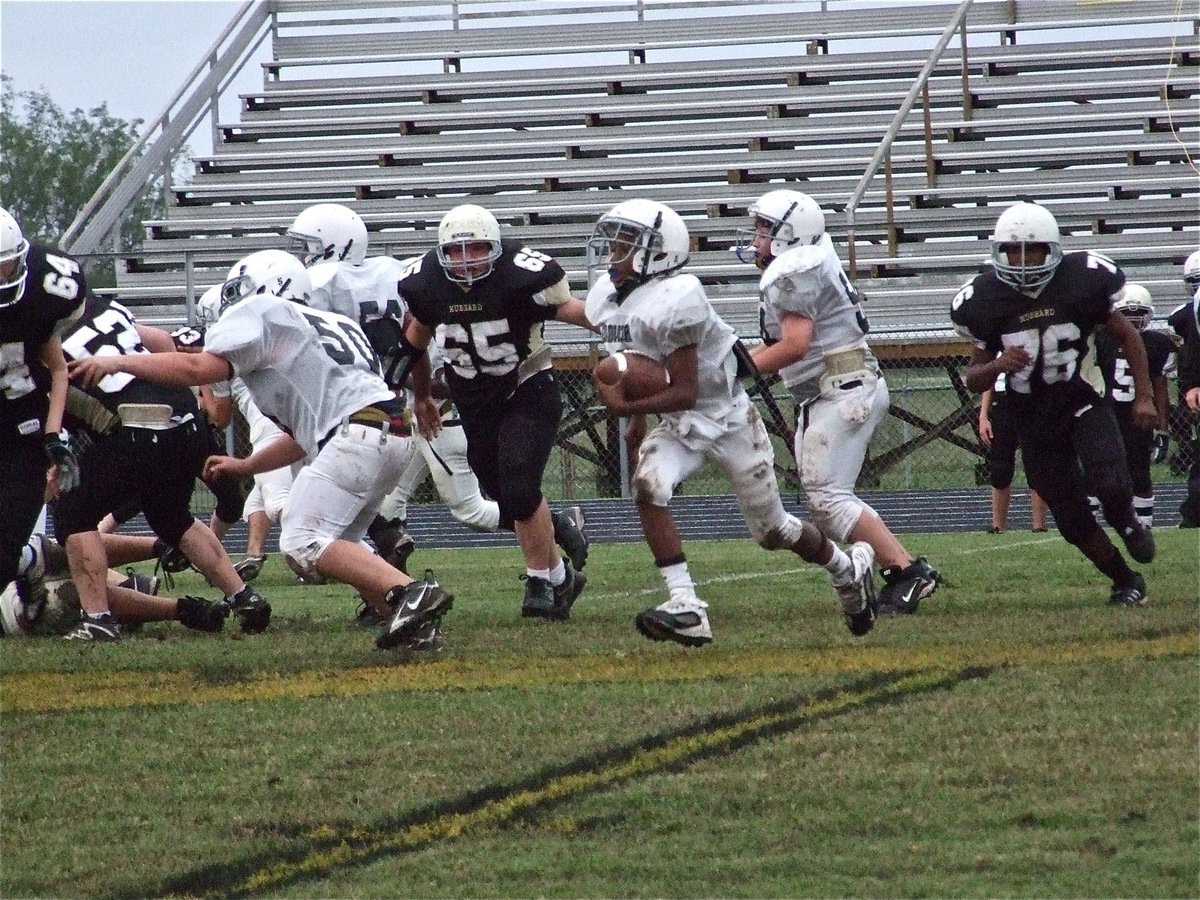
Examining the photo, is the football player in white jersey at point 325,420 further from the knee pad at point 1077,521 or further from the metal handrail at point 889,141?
the metal handrail at point 889,141

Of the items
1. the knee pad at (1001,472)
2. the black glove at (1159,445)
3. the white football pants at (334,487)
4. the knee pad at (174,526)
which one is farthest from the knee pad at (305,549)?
the black glove at (1159,445)

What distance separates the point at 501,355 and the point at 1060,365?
6.73ft

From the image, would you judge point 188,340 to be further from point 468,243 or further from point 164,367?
point 164,367

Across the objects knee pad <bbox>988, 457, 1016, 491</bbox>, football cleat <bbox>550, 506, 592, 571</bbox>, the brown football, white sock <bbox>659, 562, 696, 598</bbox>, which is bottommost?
knee pad <bbox>988, 457, 1016, 491</bbox>

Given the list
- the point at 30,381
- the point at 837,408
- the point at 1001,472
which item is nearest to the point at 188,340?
the point at 30,381

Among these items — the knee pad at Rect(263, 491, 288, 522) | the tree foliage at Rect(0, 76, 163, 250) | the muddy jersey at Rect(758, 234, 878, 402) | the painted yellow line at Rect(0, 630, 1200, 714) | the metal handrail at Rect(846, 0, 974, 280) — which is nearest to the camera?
the painted yellow line at Rect(0, 630, 1200, 714)

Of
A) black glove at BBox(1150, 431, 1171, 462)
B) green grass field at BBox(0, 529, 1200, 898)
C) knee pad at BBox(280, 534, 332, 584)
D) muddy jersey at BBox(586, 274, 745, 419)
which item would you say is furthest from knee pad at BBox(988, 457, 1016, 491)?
knee pad at BBox(280, 534, 332, 584)

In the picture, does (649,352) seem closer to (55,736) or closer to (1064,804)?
(55,736)

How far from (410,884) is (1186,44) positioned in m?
16.5

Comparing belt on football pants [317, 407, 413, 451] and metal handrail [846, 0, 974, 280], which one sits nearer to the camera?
belt on football pants [317, 407, 413, 451]

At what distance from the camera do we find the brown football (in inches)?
228

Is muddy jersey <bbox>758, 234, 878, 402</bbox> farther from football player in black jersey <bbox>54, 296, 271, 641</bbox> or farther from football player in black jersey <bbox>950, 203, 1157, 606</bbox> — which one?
football player in black jersey <bbox>54, 296, 271, 641</bbox>

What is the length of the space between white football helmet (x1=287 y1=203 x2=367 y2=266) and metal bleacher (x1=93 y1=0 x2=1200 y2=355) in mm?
7513

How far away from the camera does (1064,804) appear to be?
372cm
